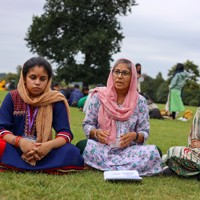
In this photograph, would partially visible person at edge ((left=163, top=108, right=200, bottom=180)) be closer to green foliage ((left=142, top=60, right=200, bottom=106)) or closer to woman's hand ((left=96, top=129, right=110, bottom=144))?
woman's hand ((left=96, top=129, right=110, bottom=144))

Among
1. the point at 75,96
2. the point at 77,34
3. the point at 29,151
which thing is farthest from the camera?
the point at 77,34

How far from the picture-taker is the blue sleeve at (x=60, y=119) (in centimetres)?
394

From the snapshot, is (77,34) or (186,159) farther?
(77,34)

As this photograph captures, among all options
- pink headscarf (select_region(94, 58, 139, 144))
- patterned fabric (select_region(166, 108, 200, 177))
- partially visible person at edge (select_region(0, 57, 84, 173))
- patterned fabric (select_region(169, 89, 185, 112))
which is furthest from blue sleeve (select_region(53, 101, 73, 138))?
patterned fabric (select_region(169, 89, 185, 112))

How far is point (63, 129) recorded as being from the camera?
12.9ft

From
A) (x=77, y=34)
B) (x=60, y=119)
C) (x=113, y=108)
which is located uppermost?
(x=77, y=34)

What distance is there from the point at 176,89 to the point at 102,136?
9017 millimetres

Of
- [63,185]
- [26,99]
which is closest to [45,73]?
[26,99]

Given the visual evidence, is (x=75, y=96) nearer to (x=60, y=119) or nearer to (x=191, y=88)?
(x=60, y=119)

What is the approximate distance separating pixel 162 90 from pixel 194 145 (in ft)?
149

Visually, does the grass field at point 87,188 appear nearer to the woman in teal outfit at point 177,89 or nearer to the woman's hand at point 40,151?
the woman's hand at point 40,151

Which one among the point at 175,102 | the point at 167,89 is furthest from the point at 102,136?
the point at 167,89

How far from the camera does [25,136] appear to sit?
391cm

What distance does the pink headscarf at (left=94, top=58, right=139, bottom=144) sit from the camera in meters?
4.24
